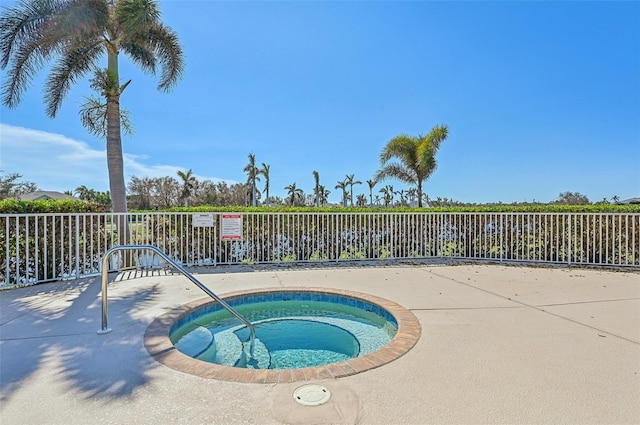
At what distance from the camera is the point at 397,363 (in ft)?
8.55

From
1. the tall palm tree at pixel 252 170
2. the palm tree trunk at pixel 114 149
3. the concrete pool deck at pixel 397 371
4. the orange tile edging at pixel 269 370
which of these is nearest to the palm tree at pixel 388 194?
the tall palm tree at pixel 252 170

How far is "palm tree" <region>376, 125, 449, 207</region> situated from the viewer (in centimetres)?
1327

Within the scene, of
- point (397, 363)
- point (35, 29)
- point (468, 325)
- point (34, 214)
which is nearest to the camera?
point (397, 363)

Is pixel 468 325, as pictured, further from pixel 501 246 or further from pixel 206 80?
pixel 206 80

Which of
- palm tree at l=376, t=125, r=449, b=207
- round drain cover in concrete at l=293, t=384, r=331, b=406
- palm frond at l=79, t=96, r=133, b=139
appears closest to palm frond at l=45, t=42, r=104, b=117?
palm frond at l=79, t=96, r=133, b=139

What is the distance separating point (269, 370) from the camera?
2.53 meters

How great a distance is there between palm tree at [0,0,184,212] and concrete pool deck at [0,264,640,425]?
494 cm

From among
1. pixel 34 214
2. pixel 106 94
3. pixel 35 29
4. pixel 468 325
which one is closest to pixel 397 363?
pixel 468 325

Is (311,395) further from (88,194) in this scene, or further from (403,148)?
(88,194)

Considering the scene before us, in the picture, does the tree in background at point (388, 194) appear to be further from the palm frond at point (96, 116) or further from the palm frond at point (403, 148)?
the palm frond at point (96, 116)

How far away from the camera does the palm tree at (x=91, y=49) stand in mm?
6750

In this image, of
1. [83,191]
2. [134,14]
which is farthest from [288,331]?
[83,191]

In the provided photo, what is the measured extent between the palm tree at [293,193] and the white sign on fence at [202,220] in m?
43.8

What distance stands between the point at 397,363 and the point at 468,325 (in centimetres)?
138
